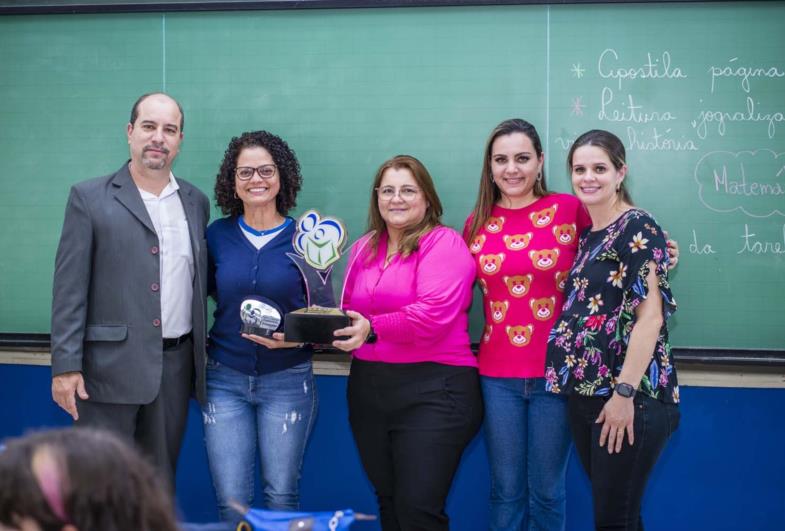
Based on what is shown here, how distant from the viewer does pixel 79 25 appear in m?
2.68

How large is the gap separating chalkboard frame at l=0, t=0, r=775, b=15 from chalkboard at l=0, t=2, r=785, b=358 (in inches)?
1.2

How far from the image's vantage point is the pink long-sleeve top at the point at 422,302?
2.04 m

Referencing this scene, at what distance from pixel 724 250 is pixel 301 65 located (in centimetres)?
161

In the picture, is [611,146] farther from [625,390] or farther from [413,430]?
[413,430]

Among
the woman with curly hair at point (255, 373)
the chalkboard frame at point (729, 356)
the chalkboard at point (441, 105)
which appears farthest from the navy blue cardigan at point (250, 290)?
the chalkboard frame at point (729, 356)

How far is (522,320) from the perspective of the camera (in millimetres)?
2117

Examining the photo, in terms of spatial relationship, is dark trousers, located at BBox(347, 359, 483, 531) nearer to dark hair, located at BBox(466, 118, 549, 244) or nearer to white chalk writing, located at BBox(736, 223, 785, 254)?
dark hair, located at BBox(466, 118, 549, 244)

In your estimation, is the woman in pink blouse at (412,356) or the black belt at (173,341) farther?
the black belt at (173,341)

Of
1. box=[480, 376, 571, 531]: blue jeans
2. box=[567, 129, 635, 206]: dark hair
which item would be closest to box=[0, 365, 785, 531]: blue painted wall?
box=[480, 376, 571, 531]: blue jeans

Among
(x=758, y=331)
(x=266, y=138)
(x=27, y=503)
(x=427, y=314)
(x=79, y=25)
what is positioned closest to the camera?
(x=27, y=503)

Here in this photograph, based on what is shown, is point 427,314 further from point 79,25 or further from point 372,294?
point 79,25

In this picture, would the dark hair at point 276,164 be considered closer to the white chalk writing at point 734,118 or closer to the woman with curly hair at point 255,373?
the woman with curly hair at point 255,373

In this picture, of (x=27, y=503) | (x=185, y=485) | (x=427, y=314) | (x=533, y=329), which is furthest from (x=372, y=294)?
(x=27, y=503)

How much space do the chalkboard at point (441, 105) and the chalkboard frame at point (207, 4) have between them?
0.03 m
